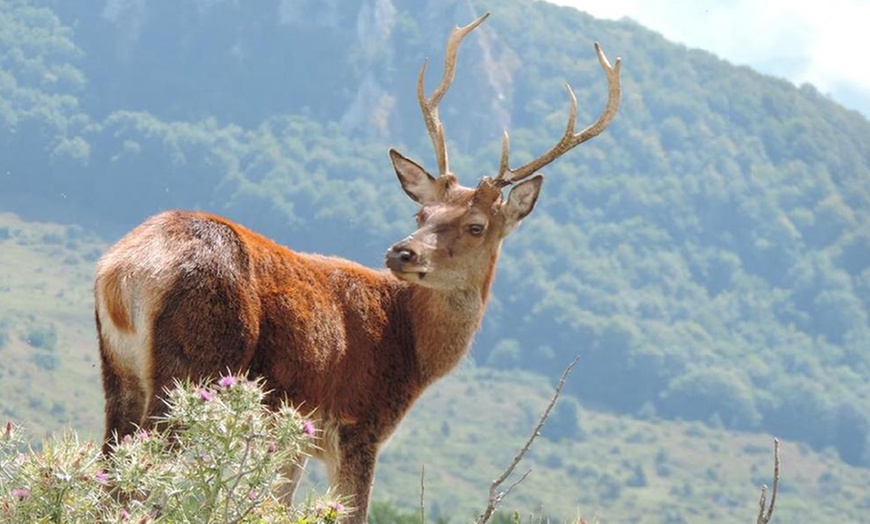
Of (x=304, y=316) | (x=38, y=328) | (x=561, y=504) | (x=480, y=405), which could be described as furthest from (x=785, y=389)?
(x=304, y=316)

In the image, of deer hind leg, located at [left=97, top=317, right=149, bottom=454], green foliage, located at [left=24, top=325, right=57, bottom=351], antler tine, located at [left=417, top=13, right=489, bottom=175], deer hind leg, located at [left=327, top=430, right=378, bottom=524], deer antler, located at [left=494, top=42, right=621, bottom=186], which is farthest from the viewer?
green foliage, located at [left=24, top=325, right=57, bottom=351]

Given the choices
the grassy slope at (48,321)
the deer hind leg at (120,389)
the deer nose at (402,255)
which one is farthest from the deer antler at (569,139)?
the grassy slope at (48,321)

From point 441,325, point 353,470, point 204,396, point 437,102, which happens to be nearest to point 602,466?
point 437,102

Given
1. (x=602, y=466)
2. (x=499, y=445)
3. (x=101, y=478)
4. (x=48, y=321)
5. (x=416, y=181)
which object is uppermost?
(x=602, y=466)

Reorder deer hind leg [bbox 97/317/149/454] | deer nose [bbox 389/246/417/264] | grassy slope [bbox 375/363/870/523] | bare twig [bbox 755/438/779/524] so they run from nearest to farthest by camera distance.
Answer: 1. bare twig [bbox 755/438/779/524]
2. deer hind leg [bbox 97/317/149/454]
3. deer nose [bbox 389/246/417/264]
4. grassy slope [bbox 375/363/870/523]

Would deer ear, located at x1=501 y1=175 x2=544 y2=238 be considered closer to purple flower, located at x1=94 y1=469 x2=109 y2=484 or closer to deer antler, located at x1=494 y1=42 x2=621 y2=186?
deer antler, located at x1=494 y1=42 x2=621 y2=186

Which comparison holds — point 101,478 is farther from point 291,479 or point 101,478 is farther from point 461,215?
point 461,215

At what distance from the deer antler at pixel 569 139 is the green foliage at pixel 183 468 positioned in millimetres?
4731

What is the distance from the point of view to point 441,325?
10.5 m

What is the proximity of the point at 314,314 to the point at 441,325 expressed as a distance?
1.35 meters

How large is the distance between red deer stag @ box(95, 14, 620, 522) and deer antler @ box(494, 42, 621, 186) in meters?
0.02

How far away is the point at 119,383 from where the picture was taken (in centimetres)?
855

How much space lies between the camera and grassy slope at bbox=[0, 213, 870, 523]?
130625mm

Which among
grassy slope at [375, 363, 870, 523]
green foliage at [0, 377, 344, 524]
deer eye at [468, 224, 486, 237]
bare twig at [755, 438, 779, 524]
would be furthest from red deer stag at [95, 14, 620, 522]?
grassy slope at [375, 363, 870, 523]
